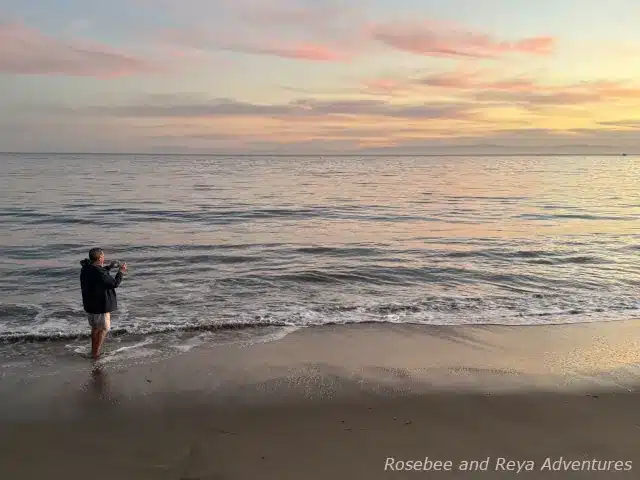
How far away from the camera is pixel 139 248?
18969 mm

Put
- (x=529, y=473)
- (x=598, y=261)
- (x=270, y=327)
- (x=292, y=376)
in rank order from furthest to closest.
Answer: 1. (x=598, y=261)
2. (x=270, y=327)
3. (x=292, y=376)
4. (x=529, y=473)

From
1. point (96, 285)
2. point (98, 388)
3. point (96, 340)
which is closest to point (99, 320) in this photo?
point (96, 340)

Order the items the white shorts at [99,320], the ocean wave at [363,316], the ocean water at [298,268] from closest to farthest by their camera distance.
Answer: the white shorts at [99,320]
the ocean wave at [363,316]
the ocean water at [298,268]

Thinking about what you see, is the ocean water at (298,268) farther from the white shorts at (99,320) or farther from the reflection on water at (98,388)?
the reflection on water at (98,388)

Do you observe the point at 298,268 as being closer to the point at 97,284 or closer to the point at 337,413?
the point at 97,284

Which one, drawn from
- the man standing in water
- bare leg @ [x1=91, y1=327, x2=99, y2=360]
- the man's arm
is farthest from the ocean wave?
the man's arm

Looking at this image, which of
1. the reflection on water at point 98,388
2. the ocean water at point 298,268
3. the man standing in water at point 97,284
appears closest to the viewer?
the reflection on water at point 98,388

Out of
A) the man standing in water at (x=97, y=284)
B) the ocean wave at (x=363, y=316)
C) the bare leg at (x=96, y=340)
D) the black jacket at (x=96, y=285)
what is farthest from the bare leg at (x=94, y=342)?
the ocean wave at (x=363, y=316)

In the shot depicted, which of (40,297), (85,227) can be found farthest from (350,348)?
(85,227)

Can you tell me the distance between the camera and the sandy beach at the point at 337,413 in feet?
17.4

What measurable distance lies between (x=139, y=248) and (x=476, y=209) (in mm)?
20779

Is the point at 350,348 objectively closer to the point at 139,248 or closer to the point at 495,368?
the point at 495,368

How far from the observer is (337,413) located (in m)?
6.48

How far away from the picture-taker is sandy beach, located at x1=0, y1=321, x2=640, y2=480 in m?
5.32
